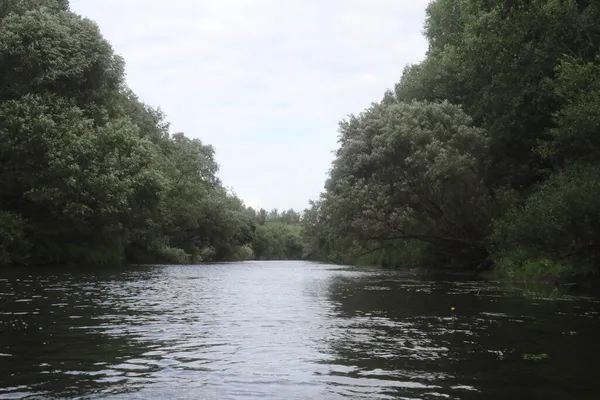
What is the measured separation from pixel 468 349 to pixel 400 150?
3632cm

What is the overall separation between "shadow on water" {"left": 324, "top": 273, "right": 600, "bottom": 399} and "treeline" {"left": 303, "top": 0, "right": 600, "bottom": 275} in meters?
10.2

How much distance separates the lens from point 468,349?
44.4ft

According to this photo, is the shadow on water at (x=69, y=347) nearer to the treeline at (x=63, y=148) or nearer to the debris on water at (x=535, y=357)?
the debris on water at (x=535, y=357)

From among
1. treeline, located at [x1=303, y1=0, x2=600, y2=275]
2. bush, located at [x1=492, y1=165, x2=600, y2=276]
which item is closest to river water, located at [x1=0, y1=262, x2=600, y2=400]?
bush, located at [x1=492, y1=165, x2=600, y2=276]

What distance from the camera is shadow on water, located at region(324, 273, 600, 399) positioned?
1002 cm

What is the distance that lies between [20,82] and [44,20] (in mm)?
5527

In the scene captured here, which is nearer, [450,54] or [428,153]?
[428,153]

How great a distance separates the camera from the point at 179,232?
100 metres

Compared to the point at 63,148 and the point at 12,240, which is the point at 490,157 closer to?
the point at 63,148

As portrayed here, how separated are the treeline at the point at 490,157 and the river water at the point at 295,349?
10117mm

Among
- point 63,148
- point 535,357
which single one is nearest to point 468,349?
point 535,357

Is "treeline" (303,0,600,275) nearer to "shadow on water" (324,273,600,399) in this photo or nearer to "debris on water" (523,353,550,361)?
"shadow on water" (324,273,600,399)

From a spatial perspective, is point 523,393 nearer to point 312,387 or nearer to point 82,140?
point 312,387

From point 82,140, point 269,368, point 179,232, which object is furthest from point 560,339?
point 179,232
